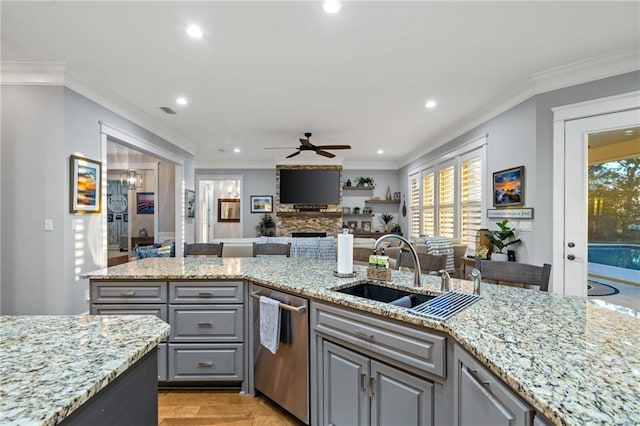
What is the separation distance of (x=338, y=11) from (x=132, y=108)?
334 centimetres

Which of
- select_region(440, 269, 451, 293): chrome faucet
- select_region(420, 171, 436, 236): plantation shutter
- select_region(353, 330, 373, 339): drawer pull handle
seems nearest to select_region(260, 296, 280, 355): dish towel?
select_region(353, 330, 373, 339): drawer pull handle

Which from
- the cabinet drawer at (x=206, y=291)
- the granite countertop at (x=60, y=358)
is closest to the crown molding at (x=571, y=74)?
the cabinet drawer at (x=206, y=291)

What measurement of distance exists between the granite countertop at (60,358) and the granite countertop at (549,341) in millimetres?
910

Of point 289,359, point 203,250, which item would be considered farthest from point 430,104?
point 289,359

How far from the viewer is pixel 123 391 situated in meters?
0.89

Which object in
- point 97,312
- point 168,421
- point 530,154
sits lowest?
point 168,421

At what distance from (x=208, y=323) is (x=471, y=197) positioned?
4.13 m

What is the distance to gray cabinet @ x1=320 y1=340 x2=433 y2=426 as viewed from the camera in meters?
1.29

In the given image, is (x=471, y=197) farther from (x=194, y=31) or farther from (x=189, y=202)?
(x=189, y=202)

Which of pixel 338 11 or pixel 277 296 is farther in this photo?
pixel 338 11

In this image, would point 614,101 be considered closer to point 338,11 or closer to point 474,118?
point 474,118

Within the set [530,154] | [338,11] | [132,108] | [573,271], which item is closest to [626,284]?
[573,271]

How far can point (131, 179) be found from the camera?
7.88m

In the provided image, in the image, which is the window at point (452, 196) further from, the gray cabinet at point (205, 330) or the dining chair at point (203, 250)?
the gray cabinet at point (205, 330)
